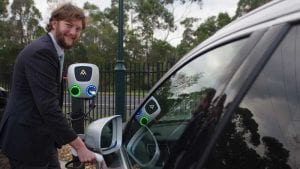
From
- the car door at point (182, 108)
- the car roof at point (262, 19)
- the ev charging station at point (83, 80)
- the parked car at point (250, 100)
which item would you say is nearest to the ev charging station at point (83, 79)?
the ev charging station at point (83, 80)

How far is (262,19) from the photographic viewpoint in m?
1.79

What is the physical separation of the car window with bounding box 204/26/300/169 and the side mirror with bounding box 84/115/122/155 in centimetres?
104

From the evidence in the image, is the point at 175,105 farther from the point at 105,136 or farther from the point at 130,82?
the point at 130,82

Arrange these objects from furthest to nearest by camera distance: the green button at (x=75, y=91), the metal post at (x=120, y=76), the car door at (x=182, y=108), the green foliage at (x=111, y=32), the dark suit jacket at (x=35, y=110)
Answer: the green foliage at (x=111, y=32)
the metal post at (x=120, y=76)
the green button at (x=75, y=91)
the dark suit jacket at (x=35, y=110)
the car door at (x=182, y=108)

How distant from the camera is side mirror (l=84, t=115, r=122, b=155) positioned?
2.70 metres

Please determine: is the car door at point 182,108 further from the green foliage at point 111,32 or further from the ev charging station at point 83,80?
the green foliage at point 111,32

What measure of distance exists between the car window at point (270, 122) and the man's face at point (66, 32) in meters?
1.75

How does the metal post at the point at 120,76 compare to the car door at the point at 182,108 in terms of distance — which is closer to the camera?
the car door at the point at 182,108

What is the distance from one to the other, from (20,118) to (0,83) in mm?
11709

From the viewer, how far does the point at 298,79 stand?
167 cm

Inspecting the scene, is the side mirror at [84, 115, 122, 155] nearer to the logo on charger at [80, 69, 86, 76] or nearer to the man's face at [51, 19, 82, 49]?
the man's face at [51, 19, 82, 49]

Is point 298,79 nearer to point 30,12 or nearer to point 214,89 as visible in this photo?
point 214,89

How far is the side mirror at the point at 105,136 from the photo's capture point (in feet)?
8.86

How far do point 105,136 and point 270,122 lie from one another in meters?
1.37
